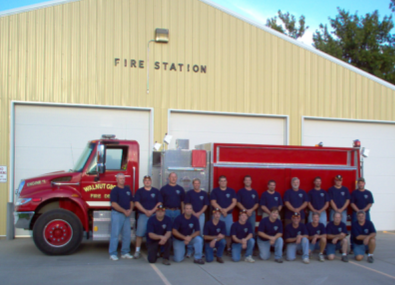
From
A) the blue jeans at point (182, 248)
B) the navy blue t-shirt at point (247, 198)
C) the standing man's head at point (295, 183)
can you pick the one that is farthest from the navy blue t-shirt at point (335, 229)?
the blue jeans at point (182, 248)

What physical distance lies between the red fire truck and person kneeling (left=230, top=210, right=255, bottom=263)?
1.10m

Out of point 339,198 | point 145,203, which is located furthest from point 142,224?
point 339,198

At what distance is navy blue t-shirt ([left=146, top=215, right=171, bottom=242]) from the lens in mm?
7945

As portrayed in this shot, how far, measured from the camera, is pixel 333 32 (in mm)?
31906

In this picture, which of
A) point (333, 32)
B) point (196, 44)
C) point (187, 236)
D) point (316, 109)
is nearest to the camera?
point (187, 236)

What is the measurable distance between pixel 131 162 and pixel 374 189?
936cm

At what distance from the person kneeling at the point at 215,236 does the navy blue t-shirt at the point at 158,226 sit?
2.66 ft

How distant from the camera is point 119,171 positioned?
343 inches

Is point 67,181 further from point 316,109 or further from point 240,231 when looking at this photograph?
point 316,109

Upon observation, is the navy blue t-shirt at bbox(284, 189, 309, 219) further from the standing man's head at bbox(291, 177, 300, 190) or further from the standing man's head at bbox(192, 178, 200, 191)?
the standing man's head at bbox(192, 178, 200, 191)

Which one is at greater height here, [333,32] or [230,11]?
[333,32]

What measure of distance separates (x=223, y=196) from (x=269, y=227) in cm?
120

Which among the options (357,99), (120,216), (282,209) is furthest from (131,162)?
(357,99)

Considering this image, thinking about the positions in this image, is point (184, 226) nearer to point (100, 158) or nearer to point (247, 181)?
point (247, 181)
